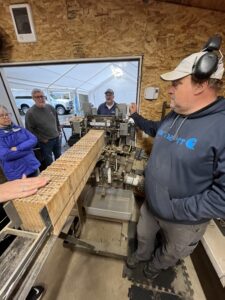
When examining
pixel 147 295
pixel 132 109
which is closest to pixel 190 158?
pixel 132 109

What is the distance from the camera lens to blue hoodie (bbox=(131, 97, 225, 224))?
75cm

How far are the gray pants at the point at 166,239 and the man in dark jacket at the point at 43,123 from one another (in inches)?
82.0

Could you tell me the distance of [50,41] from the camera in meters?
1.81

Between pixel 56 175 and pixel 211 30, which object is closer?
pixel 56 175

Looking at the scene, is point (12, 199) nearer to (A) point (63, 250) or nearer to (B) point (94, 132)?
(B) point (94, 132)

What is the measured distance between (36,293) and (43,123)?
216cm

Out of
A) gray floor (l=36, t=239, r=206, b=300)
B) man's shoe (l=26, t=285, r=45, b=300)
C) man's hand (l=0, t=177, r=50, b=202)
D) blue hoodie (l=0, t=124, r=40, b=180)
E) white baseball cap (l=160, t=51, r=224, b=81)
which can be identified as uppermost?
white baseball cap (l=160, t=51, r=224, b=81)

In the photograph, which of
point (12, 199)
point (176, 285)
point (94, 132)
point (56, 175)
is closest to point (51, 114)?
point (94, 132)

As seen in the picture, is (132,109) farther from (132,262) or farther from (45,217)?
(132,262)

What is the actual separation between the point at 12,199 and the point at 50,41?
6.67ft

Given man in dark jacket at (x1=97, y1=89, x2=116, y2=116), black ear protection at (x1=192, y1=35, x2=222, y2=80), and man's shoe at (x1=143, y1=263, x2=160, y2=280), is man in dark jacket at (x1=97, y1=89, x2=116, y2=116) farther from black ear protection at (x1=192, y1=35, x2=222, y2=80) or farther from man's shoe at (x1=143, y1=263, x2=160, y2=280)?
man's shoe at (x1=143, y1=263, x2=160, y2=280)

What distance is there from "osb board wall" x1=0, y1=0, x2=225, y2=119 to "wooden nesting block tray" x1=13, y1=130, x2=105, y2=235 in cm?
Result: 137

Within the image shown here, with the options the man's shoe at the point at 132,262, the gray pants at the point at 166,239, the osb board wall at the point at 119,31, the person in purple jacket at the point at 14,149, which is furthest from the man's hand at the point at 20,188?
the osb board wall at the point at 119,31

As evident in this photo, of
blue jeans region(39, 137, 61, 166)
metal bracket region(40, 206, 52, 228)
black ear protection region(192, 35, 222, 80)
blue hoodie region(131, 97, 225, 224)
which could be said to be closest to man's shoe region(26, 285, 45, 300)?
metal bracket region(40, 206, 52, 228)
